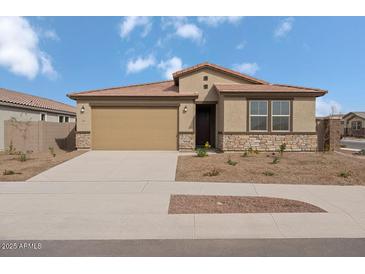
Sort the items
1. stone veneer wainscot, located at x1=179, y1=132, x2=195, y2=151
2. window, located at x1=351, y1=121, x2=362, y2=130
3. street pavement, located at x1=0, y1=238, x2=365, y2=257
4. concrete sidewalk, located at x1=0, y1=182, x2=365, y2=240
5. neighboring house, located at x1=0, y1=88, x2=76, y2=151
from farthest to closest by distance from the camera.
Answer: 1. window, located at x1=351, y1=121, x2=362, y2=130
2. neighboring house, located at x1=0, y1=88, x2=76, y2=151
3. stone veneer wainscot, located at x1=179, y1=132, x2=195, y2=151
4. concrete sidewalk, located at x1=0, y1=182, x2=365, y2=240
5. street pavement, located at x1=0, y1=238, x2=365, y2=257

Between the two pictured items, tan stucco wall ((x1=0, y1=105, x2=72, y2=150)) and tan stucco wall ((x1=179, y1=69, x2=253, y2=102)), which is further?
tan stucco wall ((x1=179, y1=69, x2=253, y2=102))

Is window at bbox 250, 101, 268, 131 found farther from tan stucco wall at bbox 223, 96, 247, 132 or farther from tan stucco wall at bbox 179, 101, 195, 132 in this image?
tan stucco wall at bbox 179, 101, 195, 132

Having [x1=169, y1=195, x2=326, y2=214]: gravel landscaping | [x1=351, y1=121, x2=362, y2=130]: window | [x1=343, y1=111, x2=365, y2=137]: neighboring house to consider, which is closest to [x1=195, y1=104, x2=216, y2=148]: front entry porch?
[x1=169, y1=195, x2=326, y2=214]: gravel landscaping

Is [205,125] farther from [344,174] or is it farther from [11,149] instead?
[11,149]

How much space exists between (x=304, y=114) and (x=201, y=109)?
646 cm

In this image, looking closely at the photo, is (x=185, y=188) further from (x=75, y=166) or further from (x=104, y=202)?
(x=75, y=166)

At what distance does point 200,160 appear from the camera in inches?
486

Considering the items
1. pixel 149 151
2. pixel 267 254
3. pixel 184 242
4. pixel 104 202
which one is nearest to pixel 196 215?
pixel 184 242

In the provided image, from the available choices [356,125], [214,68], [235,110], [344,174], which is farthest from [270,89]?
[356,125]

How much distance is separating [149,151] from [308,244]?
491 inches

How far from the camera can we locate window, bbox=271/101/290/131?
50.3 ft

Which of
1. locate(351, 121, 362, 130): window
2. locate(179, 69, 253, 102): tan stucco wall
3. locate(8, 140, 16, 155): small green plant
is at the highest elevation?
locate(179, 69, 253, 102): tan stucco wall

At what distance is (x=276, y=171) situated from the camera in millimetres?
10109

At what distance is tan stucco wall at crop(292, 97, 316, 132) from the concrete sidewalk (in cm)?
790
